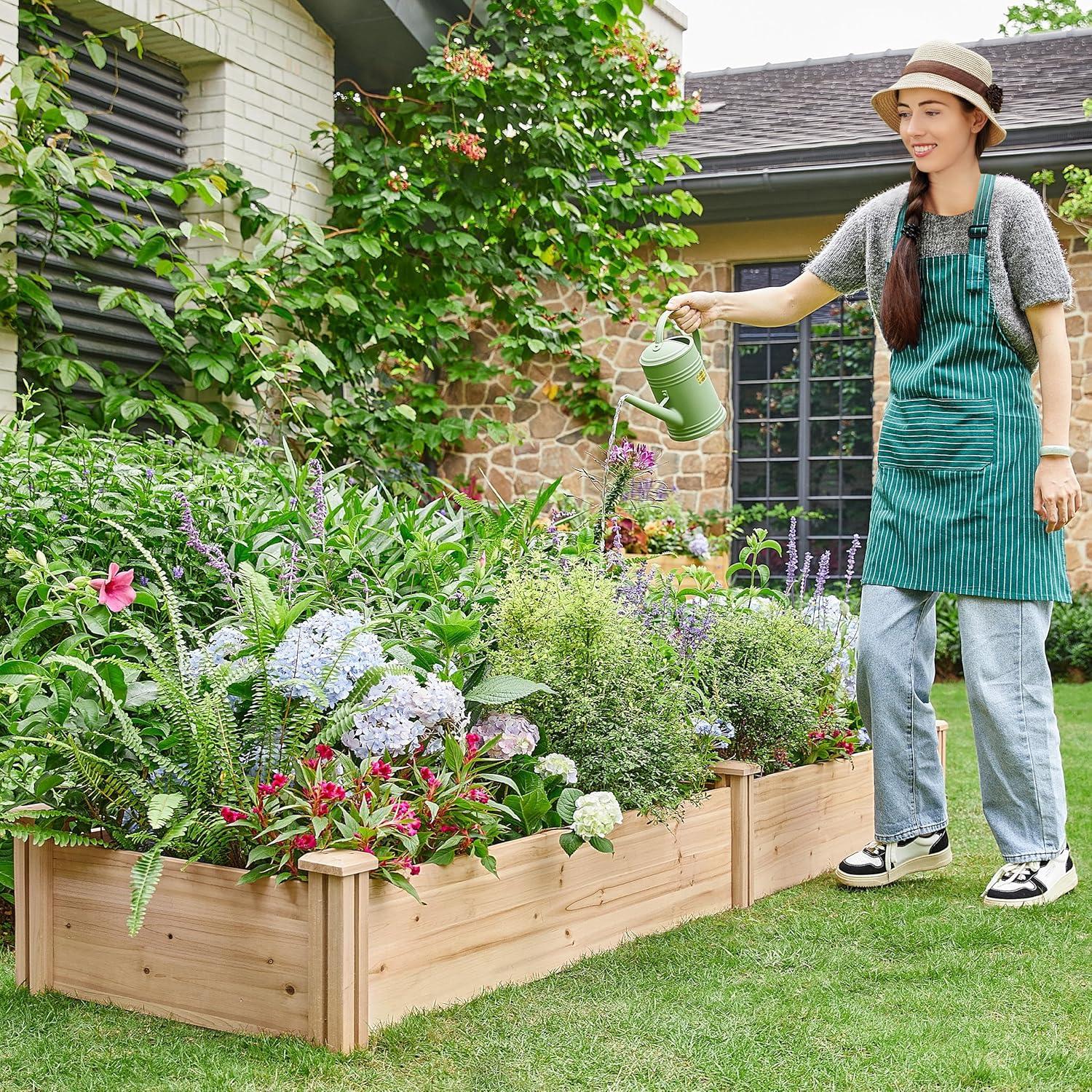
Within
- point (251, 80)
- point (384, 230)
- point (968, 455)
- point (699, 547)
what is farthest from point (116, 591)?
point (699, 547)

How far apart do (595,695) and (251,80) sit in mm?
3788

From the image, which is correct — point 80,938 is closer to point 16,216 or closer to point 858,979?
point 858,979

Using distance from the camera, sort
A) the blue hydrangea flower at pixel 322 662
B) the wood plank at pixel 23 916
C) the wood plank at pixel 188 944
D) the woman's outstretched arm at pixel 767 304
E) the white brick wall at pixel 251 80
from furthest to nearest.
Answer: the white brick wall at pixel 251 80 < the woman's outstretched arm at pixel 767 304 < the wood plank at pixel 23 916 < the blue hydrangea flower at pixel 322 662 < the wood plank at pixel 188 944

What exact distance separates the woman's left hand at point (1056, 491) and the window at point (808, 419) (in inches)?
217

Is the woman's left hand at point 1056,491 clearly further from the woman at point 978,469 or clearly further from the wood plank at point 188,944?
the wood plank at point 188,944

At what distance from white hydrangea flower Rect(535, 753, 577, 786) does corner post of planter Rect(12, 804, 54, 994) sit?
83 cm

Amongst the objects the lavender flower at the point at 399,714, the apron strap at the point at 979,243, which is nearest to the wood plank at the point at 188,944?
the lavender flower at the point at 399,714

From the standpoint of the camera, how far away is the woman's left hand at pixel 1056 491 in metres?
2.62

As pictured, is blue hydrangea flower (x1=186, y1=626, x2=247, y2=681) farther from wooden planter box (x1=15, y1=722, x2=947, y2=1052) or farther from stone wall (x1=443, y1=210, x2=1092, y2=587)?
stone wall (x1=443, y1=210, x2=1092, y2=587)

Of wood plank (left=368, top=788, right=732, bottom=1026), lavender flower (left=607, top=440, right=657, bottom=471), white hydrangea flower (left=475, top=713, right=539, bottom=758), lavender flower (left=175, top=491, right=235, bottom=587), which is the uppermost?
lavender flower (left=607, top=440, right=657, bottom=471)

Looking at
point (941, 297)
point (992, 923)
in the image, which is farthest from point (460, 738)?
point (941, 297)

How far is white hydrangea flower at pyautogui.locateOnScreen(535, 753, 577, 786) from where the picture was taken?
2312 mm

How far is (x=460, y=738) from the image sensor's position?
2.15 metres

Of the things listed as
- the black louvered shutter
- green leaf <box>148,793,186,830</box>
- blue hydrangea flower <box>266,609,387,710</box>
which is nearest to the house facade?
the black louvered shutter
